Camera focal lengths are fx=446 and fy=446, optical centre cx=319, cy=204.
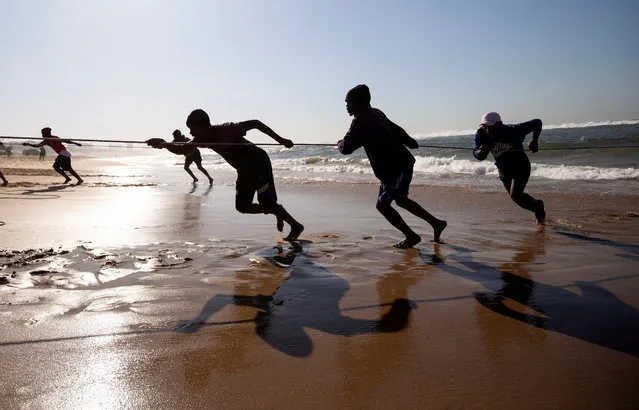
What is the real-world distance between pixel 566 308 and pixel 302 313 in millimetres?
1560

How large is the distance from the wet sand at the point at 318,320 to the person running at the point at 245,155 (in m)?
0.34

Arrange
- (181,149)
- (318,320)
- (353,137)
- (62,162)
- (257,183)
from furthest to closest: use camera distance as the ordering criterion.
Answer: (62,162)
(181,149)
(257,183)
(353,137)
(318,320)

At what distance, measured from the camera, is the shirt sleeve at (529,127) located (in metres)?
5.48

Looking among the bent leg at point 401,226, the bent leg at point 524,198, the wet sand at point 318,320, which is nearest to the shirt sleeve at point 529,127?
the bent leg at point 524,198

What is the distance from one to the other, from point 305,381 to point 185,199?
7.75 meters

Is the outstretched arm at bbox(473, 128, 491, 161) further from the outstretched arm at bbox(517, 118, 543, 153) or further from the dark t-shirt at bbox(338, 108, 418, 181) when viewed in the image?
the dark t-shirt at bbox(338, 108, 418, 181)

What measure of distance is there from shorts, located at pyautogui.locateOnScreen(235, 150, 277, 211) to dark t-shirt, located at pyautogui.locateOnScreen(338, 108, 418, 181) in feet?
3.25

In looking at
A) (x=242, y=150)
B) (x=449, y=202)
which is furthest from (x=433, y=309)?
(x=449, y=202)

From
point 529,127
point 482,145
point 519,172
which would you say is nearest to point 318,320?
point 482,145

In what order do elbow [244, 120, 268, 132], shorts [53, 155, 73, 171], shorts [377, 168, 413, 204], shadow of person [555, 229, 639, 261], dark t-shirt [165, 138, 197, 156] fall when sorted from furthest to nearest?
1. shorts [53, 155, 73, 171]
2. dark t-shirt [165, 138, 197, 156]
3. elbow [244, 120, 268, 132]
4. shorts [377, 168, 413, 204]
5. shadow of person [555, 229, 639, 261]

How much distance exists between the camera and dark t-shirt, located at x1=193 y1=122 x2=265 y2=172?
15.8 ft

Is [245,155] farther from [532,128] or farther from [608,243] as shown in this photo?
[608,243]

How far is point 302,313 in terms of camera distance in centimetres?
263

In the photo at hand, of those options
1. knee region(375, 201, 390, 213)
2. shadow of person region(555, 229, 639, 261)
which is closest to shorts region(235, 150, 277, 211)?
knee region(375, 201, 390, 213)
